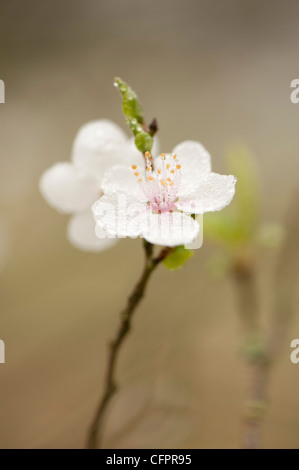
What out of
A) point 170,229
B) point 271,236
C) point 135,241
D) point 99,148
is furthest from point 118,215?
point 135,241

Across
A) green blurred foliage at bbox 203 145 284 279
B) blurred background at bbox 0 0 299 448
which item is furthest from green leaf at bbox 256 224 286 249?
blurred background at bbox 0 0 299 448

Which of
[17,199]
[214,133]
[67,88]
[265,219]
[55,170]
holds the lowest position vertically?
[55,170]

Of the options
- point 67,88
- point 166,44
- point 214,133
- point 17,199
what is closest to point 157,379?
point 17,199

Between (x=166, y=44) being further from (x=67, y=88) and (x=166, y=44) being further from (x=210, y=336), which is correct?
(x=210, y=336)

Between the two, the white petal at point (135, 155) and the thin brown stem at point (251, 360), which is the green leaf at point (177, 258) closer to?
the white petal at point (135, 155)

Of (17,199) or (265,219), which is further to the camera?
(17,199)

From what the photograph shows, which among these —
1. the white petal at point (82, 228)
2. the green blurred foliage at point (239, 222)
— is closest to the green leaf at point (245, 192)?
the green blurred foliage at point (239, 222)
